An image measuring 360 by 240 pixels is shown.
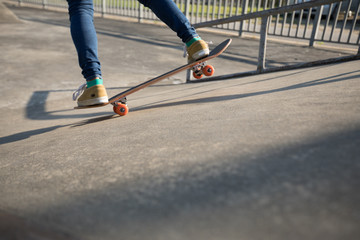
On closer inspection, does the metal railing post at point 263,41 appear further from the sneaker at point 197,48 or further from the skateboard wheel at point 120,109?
the skateboard wheel at point 120,109

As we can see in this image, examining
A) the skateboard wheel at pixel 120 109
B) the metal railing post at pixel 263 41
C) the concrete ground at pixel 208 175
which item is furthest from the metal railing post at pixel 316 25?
the skateboard wheel at pixel 120 109

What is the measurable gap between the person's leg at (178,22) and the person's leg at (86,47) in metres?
0.46

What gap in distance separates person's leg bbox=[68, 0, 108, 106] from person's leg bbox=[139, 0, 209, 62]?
1.49 feet

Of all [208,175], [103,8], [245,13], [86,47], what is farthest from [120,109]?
[103,8]

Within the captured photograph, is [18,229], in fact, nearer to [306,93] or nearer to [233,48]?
[306,93]

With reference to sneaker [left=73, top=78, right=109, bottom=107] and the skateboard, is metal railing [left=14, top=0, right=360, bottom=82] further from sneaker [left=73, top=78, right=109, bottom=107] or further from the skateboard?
sneaker [left=73, top=78, right=109, bottom=107]

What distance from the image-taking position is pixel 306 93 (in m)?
1.58

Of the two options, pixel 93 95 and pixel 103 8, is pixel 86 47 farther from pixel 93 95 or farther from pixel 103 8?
pixel 103 8

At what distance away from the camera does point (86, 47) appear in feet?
6.15

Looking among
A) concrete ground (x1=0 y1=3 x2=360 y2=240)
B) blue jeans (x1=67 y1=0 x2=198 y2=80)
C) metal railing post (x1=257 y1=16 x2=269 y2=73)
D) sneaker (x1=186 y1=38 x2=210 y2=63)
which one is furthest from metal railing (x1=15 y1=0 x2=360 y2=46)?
concrete ground (x1=0 y1=3 x2=360 y2=240)

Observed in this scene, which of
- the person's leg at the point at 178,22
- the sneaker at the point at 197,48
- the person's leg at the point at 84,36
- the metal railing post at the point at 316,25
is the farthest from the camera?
the metal railing post at the point at 316,25

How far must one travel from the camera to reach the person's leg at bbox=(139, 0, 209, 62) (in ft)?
6.59

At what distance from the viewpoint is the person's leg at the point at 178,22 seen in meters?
2.01

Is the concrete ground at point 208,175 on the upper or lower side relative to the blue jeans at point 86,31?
lower
